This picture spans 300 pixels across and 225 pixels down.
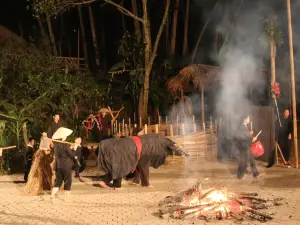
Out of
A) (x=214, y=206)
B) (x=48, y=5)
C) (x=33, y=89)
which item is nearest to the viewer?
(x=214, y=206)

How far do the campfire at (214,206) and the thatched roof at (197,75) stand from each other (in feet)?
25.1

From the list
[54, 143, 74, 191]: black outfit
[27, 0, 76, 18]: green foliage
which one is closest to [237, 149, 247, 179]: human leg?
[54, 143, 74, 191]: black outfit

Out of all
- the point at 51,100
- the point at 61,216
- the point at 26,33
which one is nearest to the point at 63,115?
the point at 51,100

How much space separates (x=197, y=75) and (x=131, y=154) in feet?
20.1

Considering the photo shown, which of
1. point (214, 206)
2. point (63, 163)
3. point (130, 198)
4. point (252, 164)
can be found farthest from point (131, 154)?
point (214, 206)

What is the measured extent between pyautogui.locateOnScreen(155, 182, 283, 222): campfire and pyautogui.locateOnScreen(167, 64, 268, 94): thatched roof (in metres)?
7.66

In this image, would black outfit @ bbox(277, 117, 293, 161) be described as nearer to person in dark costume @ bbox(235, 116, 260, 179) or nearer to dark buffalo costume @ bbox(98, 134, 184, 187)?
person in dark costume @ bbox(235, 116, 260, 179)

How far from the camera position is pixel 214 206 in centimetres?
886

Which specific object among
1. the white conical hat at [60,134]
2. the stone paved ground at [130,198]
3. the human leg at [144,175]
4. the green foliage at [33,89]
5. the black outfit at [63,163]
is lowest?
the stone paved ground at [130,198]

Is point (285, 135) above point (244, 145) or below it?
above

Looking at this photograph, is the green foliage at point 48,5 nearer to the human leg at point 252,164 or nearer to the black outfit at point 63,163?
the black outfit at point 63,163

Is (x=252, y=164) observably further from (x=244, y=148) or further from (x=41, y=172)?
(x=41, y=172)

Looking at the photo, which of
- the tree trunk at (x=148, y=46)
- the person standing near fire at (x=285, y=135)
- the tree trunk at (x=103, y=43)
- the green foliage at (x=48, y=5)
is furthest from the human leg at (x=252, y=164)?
the tree trunk at (x=103, y=43)

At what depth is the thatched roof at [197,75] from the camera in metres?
17.0
